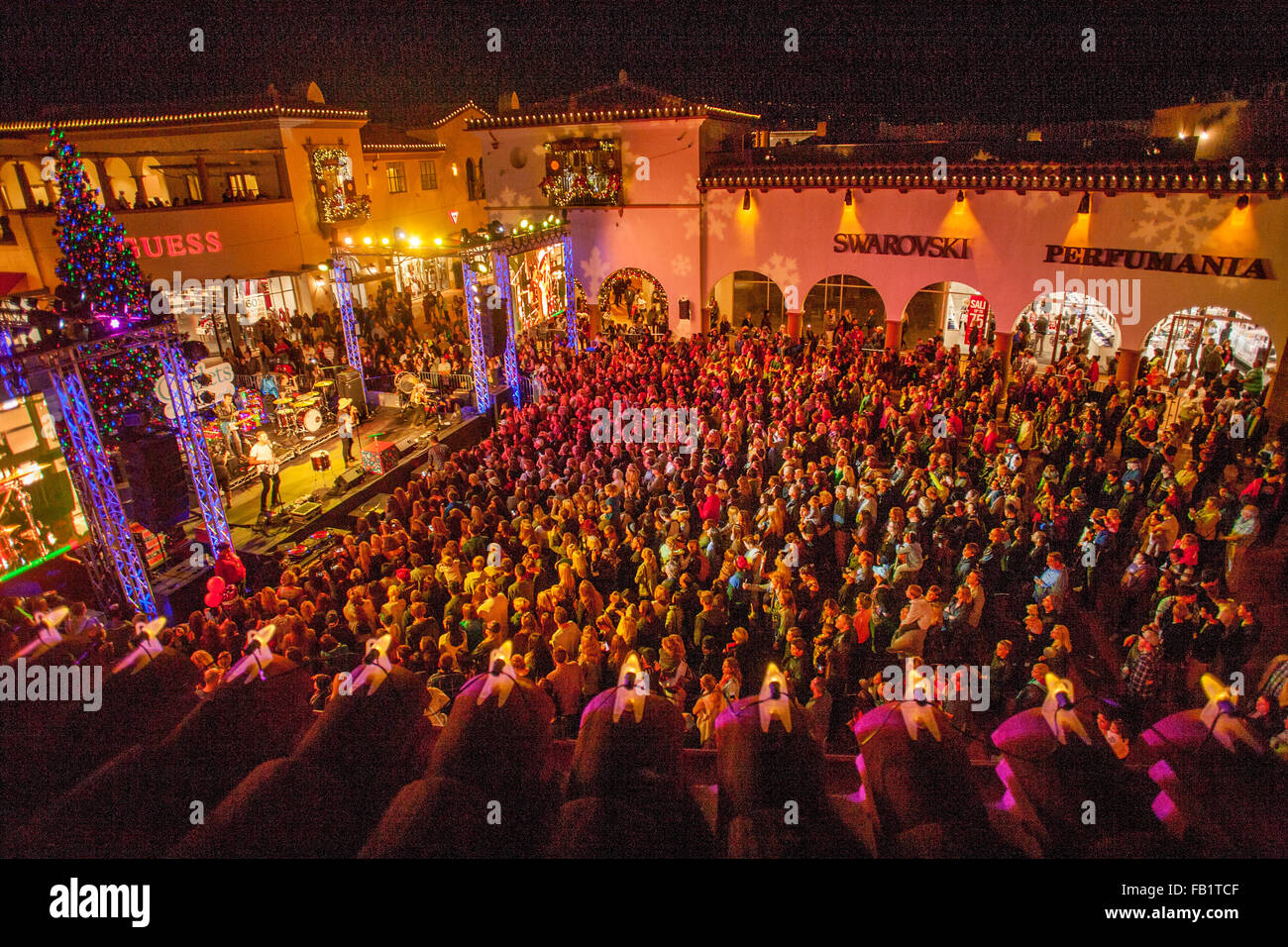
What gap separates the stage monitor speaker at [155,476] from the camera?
26.4 ft

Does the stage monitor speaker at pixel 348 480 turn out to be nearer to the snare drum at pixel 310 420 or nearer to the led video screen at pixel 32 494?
the snare drum at pixel 310 420

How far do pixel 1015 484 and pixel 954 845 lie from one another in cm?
725

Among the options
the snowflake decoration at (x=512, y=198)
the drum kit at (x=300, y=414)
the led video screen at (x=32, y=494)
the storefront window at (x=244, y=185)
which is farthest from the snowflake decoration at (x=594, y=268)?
the led video screen at (x=32, y=494)

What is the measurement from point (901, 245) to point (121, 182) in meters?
21.7

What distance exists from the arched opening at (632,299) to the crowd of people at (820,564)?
10.3 meters

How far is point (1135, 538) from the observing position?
8.27 metres

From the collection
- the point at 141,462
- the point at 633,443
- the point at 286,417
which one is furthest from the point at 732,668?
the point at 286,417

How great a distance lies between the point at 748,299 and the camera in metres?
21.4

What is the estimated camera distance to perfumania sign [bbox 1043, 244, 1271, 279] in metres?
12.3

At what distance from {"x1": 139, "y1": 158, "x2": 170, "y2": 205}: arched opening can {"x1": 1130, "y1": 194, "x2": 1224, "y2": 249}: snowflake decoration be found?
2439 cm

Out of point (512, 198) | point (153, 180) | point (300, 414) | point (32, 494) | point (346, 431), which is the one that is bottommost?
point (32, 494)
